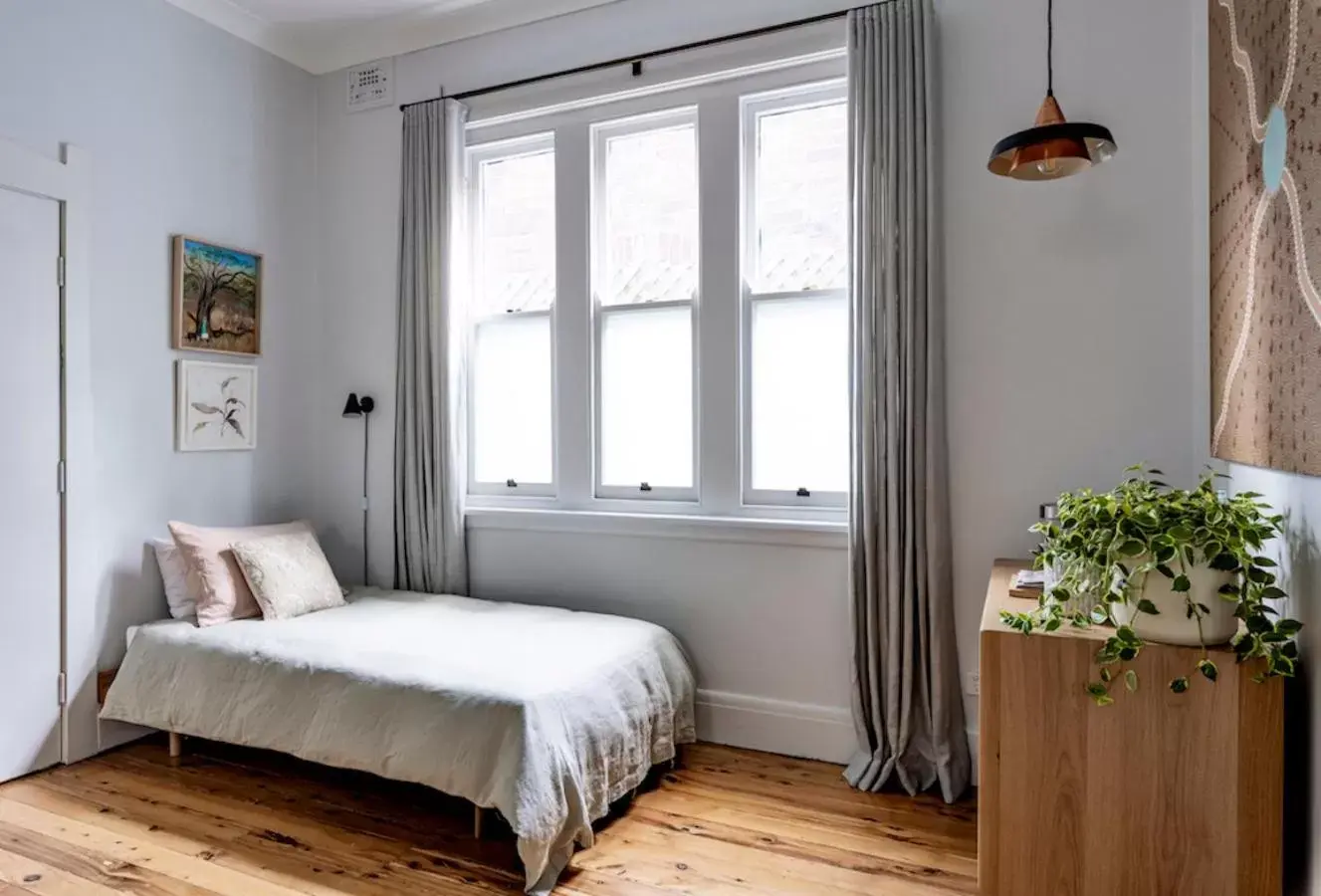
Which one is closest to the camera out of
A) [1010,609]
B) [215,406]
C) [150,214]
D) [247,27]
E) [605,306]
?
[1010,609]

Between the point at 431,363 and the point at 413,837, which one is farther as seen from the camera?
the point at 431,363

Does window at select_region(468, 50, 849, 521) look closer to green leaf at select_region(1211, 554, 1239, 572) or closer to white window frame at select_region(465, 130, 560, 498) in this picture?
white window frame at select_region(465, 130, 560, 498)

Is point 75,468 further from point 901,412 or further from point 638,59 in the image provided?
point 901,412

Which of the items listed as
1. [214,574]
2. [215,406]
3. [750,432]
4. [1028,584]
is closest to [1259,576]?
[1028,584]

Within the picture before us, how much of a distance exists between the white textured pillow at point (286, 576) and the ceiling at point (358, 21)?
2286 millimetres

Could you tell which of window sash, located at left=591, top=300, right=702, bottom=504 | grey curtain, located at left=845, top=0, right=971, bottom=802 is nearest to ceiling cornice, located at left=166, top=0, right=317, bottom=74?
window sash, located at left=591, top=300, right=702, bottom=504

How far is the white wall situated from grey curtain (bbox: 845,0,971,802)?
270 cm

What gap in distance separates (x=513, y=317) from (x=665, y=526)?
1198 mm

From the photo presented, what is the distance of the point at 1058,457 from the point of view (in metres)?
2.68

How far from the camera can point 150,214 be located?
10.8 ft

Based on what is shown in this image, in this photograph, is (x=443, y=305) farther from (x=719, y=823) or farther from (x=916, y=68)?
(x=719, y=823)

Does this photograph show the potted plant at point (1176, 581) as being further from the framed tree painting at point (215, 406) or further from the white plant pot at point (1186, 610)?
the framed tree painting at point (215, 406)

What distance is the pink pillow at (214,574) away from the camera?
311cm

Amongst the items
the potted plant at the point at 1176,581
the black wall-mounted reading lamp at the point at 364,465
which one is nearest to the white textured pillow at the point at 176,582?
the black wall-mounted reading lamp at the point at 364,465
